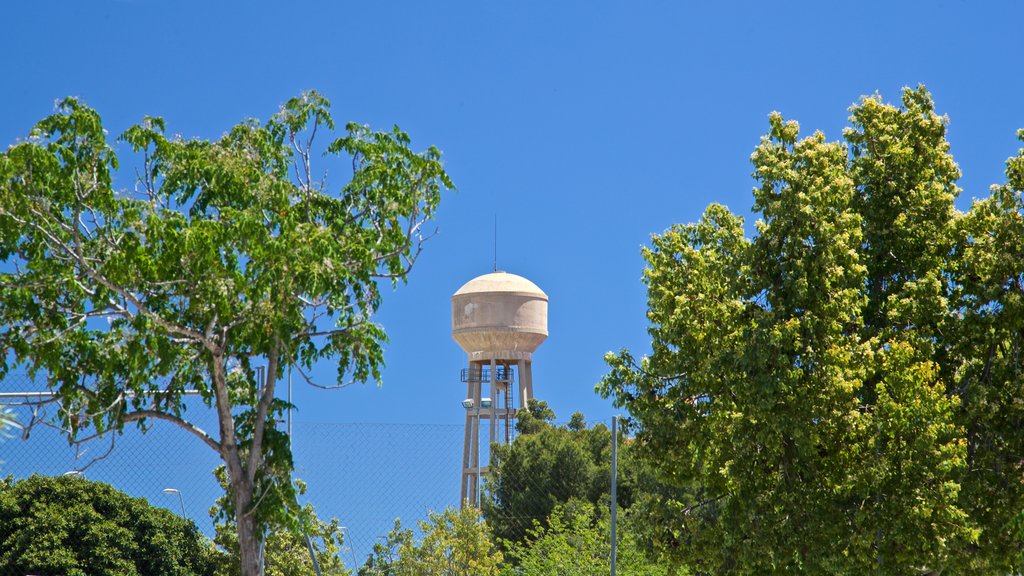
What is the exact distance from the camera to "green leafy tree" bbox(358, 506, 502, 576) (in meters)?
27.2

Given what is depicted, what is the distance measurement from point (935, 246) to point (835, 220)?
2182 mm

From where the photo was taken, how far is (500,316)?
4725 centimetres

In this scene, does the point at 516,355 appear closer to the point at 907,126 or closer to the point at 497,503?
the point at 497,503

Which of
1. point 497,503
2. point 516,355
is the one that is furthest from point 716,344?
point 516,355

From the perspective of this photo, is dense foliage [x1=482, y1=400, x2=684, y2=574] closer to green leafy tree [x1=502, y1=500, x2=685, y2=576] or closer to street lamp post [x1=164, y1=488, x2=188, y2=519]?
green leafy tree [x1=502, y1=500, x2=685, y2=576]

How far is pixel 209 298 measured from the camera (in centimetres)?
1558

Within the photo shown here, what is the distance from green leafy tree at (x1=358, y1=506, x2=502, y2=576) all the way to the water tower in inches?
686

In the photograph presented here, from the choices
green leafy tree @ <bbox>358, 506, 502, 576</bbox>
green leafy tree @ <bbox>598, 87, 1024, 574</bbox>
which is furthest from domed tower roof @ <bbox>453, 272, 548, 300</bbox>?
green leafy tree @ <bbox>598, 87, 1024, 574</bbox>

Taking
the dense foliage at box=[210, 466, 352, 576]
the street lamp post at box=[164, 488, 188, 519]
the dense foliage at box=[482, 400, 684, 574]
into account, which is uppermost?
the dense foliage at box=[482, 400, 684, 574]

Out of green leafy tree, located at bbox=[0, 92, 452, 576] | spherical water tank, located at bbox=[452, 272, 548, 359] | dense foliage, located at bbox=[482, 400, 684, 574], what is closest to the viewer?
green leafy tree, located at bbox=[0, 92, 452, 576]

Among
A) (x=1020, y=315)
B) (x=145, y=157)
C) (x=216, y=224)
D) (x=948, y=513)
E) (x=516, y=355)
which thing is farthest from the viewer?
(x=516, y=355)

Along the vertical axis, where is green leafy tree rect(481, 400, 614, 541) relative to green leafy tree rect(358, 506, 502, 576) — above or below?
above

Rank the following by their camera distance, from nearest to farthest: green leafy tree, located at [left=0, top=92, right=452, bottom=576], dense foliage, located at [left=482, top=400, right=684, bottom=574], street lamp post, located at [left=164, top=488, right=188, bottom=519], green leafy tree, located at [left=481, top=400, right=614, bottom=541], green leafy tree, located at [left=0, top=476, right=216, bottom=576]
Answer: green leafy tree, located at [left=0, top=92, right=452, bottom=576]
green leafy tree, located at [left=0, top=476, right=216, bottom=576]
street lamp post, located at [left=164, top=488, right=188, bottom=519]
dense foliage, located at [left=482, top=400, right=684, bottom=574]
green leafy tree, located at [left=481, top=400, right=614, bottom=541]

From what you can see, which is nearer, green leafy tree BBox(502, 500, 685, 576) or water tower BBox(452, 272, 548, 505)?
green leafy tree BBox(502, 500, 685, 576)
